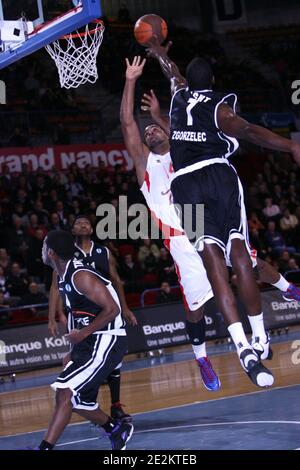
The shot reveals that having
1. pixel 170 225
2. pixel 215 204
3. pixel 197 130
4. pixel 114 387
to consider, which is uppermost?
pixel 197 130

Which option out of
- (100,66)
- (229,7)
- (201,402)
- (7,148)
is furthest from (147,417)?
(229,7)

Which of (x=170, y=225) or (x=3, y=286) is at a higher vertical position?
(x=170, y=225)

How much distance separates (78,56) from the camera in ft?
30.5

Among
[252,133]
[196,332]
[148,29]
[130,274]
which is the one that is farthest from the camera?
[130,274]

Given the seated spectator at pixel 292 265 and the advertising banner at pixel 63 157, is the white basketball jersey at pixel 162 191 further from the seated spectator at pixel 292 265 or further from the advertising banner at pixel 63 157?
the advertising banner at pixel 63 157

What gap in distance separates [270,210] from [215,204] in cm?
1322

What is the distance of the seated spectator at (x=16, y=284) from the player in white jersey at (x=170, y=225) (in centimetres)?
728

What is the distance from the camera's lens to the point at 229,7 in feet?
83.8

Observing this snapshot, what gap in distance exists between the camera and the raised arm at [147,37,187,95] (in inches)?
284

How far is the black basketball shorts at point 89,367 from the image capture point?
23.4 feet

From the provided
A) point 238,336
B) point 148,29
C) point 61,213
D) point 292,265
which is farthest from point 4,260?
point 238,336

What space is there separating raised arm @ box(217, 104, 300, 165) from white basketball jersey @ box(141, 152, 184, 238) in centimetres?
188

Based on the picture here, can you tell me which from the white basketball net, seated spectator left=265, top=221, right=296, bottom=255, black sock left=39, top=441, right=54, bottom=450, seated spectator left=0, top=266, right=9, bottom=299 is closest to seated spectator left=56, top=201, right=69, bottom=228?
seated spectator left=0, top=266, right=9, bottom=299

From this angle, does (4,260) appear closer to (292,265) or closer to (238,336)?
(292,265)
